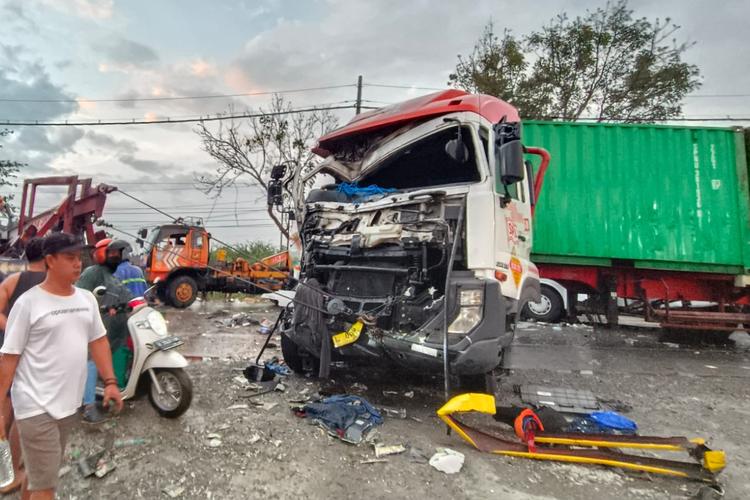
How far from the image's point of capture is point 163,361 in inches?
125

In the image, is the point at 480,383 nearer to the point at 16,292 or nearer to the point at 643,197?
the point at 16,292

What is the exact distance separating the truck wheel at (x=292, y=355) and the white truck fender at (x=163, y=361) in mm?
1354

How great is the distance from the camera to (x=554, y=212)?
6969mm

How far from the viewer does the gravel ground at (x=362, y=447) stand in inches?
97.0

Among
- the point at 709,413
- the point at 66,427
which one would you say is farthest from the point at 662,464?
the point at 66,427

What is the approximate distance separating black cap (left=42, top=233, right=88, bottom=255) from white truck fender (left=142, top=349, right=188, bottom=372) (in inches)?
57.9

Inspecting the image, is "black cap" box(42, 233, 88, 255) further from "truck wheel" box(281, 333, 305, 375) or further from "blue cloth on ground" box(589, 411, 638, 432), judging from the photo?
"blue cloth on ground" box(589, 411, 638, 432)

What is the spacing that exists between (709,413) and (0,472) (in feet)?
17.0

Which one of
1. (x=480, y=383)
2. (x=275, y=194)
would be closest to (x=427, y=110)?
(x=275, y=194)

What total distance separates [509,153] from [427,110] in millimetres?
804

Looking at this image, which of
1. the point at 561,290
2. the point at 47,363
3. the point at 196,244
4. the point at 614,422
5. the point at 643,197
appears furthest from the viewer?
the point at 196,244

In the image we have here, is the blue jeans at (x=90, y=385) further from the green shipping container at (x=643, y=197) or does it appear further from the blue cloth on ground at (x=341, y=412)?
the green shipping container at (x=643, y=197)

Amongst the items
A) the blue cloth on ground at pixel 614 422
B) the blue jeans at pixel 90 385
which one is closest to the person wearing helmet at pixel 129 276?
the blue jeans at pixel 90 385

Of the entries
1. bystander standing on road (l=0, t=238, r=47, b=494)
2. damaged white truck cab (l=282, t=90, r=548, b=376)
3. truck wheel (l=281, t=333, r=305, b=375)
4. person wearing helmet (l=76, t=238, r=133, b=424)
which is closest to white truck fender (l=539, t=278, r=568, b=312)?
damaged white truck cab (l=282, t=90, r=548, b=376)
